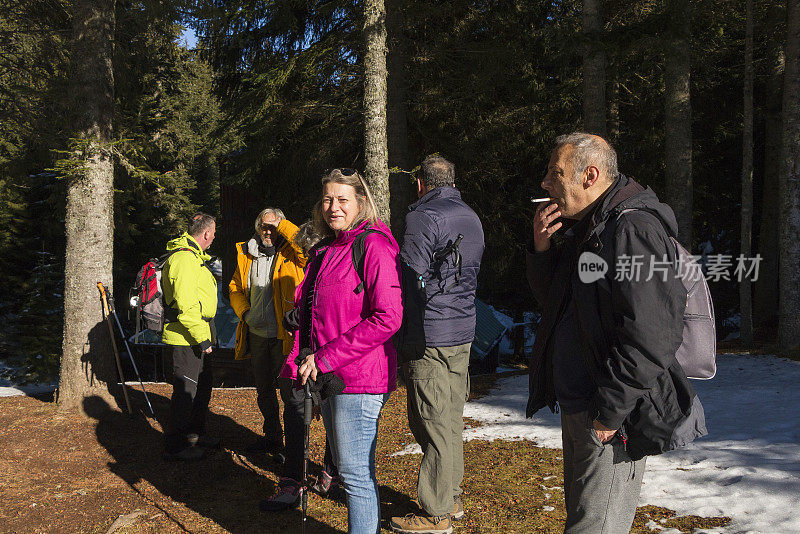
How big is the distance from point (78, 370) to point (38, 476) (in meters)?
1.98

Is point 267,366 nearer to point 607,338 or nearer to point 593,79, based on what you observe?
point 607,338

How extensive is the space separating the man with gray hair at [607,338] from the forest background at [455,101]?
6.10 meters

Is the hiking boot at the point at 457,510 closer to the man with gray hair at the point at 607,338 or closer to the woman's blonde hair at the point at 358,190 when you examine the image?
the man with gray hair at the point at 607,338

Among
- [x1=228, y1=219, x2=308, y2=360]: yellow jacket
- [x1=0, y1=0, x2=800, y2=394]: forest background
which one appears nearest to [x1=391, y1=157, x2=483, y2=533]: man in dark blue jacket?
[x1=228, y1=219, x2=308, y2=360]: yellow jacket

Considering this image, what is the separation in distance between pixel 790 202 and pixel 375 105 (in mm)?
8650

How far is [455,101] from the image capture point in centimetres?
1195

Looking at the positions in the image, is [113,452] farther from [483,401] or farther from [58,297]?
[58,297]

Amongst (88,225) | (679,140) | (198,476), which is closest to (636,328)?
(198,476)

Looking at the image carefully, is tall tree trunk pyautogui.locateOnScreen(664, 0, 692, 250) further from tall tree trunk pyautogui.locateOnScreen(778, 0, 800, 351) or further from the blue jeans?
the blue jeans

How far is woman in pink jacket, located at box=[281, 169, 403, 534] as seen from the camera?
300cm

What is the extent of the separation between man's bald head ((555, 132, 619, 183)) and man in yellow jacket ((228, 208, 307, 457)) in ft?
9.55

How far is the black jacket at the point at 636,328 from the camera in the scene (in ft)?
7.13

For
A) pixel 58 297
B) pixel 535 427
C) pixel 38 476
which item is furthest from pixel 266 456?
pixel 58 297

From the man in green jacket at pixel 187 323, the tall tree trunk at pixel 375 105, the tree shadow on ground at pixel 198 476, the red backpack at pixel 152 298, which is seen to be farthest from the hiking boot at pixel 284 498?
the tall tree trunk at pixel 375 105
